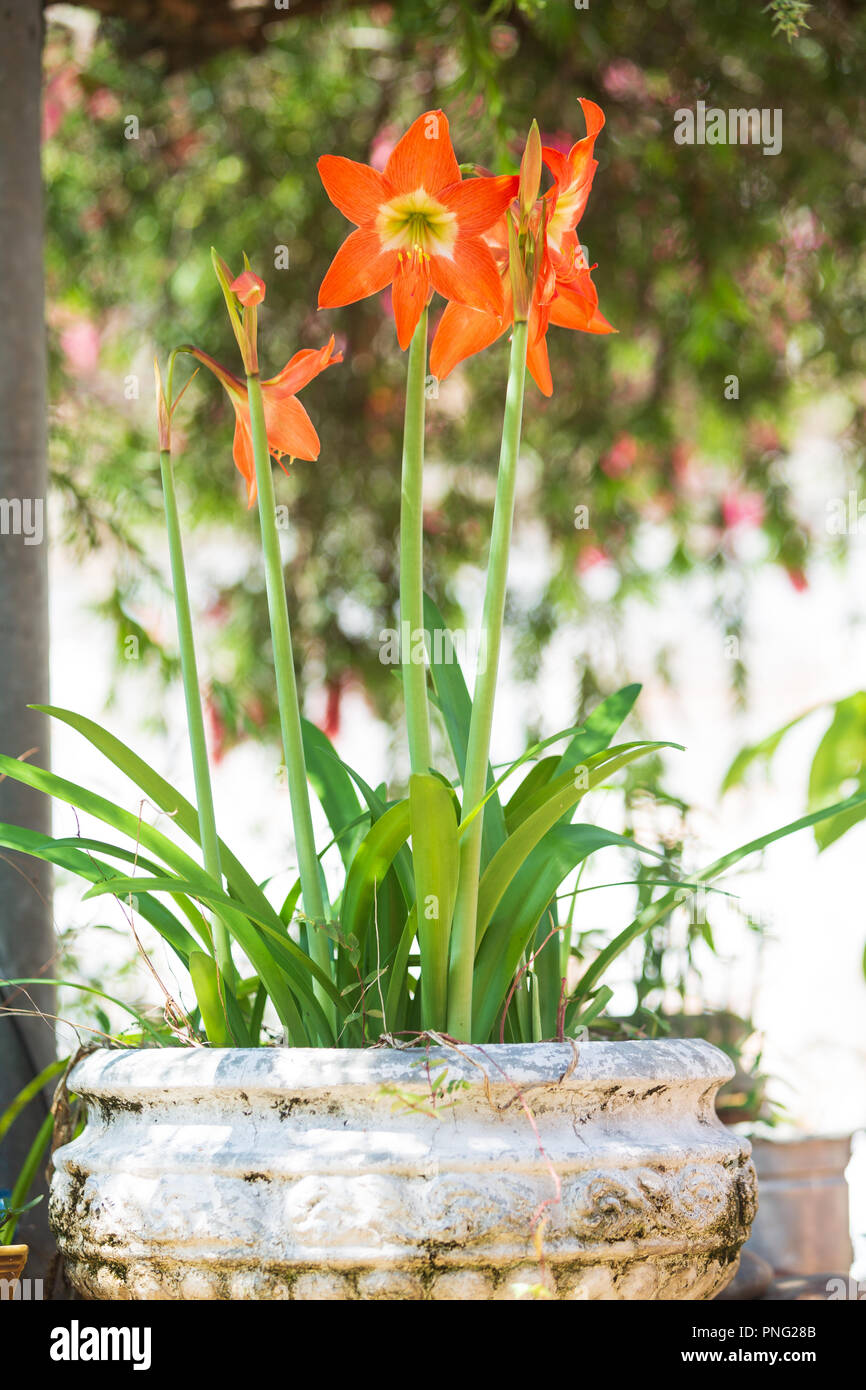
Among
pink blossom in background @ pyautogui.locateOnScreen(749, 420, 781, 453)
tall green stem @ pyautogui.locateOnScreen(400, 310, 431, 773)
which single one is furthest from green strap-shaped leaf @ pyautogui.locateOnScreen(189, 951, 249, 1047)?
pink blossom in background @ pyautogui.locateOnScreen(749, 420, 781, 453)

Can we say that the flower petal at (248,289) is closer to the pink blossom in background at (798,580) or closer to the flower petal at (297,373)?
the flower petal at (297,373)

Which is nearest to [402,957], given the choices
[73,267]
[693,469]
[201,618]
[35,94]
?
[35,94]

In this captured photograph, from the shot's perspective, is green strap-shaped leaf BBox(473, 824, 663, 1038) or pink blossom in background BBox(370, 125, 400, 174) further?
pink blossom in background BBox(370, 125, 400, 174)

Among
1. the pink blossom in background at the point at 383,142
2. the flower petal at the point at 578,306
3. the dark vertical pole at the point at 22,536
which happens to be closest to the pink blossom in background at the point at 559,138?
the pink blossom in background at the point at 383,142

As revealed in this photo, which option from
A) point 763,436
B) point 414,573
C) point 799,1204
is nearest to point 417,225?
point 414,573

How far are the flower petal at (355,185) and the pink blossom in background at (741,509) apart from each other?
184 centimetres

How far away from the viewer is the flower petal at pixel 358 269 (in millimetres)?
981

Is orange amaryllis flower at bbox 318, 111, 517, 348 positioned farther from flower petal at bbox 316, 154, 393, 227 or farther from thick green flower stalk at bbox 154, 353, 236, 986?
thick green flower stalk at bbox 154, 353, 236, 986

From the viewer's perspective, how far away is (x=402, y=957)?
1006 mm

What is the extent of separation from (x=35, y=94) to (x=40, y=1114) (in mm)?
Answer: 1209

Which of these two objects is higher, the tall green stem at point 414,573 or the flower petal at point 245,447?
the flower petal at point 245,447

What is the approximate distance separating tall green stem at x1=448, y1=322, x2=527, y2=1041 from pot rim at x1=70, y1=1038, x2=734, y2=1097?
0.07 metres

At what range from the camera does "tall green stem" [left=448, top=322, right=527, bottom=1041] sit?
2.98 feet
